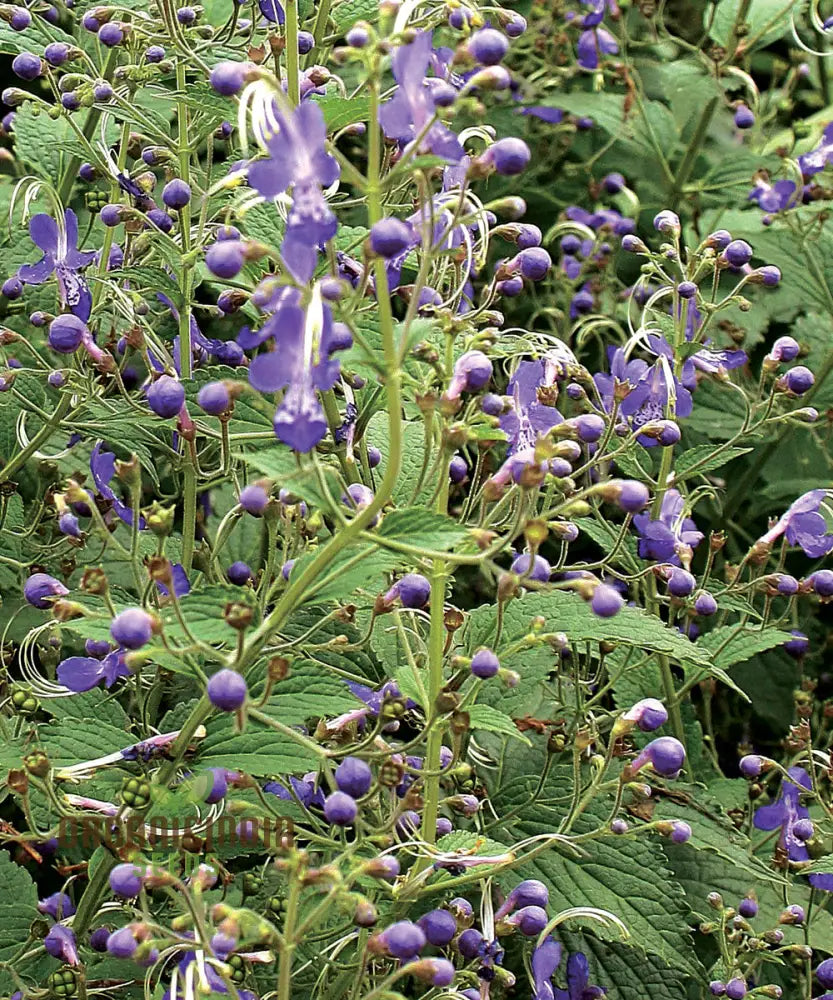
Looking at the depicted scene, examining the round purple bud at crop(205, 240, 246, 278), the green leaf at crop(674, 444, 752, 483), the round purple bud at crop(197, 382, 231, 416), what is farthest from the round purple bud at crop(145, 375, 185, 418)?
the green leaf at crop(674, 444, 752, 483)

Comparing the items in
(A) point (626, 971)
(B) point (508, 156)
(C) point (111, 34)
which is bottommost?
(A) point (626, 971)

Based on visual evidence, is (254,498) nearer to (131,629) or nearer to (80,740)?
(131,629)

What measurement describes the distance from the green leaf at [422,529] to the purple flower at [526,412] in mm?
366

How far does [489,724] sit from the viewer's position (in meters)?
1.52

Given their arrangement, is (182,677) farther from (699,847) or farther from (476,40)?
(476,40)

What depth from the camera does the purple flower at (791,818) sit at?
206 centimetres

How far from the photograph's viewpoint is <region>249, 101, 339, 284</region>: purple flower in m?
1.21

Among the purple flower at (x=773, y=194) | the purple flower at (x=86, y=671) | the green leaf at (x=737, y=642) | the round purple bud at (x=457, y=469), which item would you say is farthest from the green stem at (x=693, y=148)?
the purple flower at (x=86, y=671)

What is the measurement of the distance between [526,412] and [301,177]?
0.54 meters

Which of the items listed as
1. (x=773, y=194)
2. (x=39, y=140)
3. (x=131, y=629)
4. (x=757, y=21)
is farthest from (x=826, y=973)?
(x=757, y=21)

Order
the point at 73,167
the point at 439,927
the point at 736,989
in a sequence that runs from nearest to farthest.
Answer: the point at 439,927 → the point at 736,989 → the point at 73,167

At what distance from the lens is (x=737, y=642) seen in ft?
7.21

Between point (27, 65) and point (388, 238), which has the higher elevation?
point (388, 238)

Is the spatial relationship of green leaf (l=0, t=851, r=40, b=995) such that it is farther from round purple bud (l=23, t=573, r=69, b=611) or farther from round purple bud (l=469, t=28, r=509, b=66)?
round purple bud (l=469, t=28, r=509, b=66)
